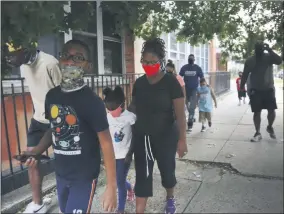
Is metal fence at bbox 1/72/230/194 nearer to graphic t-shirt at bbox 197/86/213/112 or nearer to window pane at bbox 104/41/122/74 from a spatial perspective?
window pane at bbox 104/41/122/74

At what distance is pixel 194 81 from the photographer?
275 inches

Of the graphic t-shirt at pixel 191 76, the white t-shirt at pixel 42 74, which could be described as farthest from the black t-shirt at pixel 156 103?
the graphic t-shirt at pixel 191 76

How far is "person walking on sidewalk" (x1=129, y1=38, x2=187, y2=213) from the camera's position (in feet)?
8.51

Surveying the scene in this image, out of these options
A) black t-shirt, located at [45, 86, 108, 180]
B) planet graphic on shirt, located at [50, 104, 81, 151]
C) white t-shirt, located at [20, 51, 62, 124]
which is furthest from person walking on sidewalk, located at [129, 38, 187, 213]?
planet graphic on shirt, located at [50, 104, 81, 151]

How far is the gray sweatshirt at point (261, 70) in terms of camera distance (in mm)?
4605

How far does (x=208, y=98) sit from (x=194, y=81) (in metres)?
0.47

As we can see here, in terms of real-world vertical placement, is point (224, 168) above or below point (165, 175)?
below

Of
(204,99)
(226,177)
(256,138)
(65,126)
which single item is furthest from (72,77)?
(204,99)

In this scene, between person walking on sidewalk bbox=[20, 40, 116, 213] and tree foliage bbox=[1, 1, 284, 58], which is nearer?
tree foliage bbox=[1, 1, 284, 58]

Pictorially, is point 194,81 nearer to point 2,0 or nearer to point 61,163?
point 61,163

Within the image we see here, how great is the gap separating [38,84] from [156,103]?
0.96m

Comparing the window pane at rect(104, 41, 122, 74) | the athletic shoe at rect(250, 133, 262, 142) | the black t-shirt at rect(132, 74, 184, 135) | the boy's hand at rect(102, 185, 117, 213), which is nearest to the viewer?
the boy's hand at rect(102, 185, 117, 213)

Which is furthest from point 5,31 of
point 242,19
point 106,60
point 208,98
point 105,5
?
point 208,98

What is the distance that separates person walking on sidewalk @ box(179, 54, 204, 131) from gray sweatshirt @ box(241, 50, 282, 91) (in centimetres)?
193
